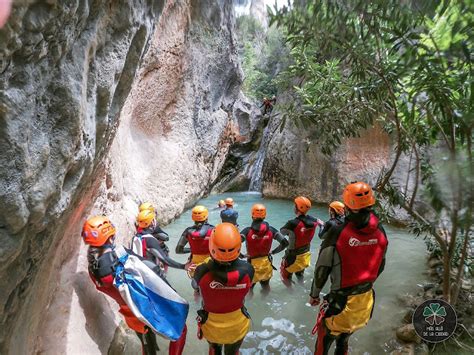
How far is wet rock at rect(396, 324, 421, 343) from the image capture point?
3.97 metres

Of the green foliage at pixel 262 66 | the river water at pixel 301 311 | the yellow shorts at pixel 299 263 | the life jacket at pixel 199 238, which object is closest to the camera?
the river water at pixel 301 311

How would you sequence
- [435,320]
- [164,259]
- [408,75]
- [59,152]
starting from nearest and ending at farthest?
1. [59,152]
2. [408,75]
3. [435,320]
4. [164,259]

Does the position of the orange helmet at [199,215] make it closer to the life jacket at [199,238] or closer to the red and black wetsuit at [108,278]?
the life jacket at [199,238]

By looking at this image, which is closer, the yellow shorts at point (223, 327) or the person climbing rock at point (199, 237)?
the yellow shorts at point (223, 327)

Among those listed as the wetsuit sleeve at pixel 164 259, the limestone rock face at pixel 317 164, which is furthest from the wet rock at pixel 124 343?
the limestone rock face at pixel 317 164

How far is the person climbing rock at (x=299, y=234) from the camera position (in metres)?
5.30

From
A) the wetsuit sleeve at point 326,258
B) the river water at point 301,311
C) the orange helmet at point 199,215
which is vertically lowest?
the river water at point 301,311

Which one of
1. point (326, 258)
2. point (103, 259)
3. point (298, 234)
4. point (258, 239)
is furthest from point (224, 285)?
point (298, 234)

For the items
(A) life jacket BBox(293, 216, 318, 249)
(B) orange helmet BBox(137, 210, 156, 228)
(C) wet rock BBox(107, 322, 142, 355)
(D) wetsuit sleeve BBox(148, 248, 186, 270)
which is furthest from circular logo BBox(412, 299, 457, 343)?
(B) orange helmet BBox(137, 210, 156, 228)

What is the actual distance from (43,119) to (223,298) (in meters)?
2.15

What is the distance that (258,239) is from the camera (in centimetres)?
509

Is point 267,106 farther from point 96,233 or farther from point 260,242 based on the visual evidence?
point 96,233

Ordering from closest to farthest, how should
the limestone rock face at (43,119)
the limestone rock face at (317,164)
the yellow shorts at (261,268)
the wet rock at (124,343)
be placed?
the limestone rock face at (43,119), the wet rock at (124,343), the yellow shorts at (261,268), the limestone rock face at (317,164)

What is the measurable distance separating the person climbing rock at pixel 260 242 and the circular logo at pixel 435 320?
2.44m
